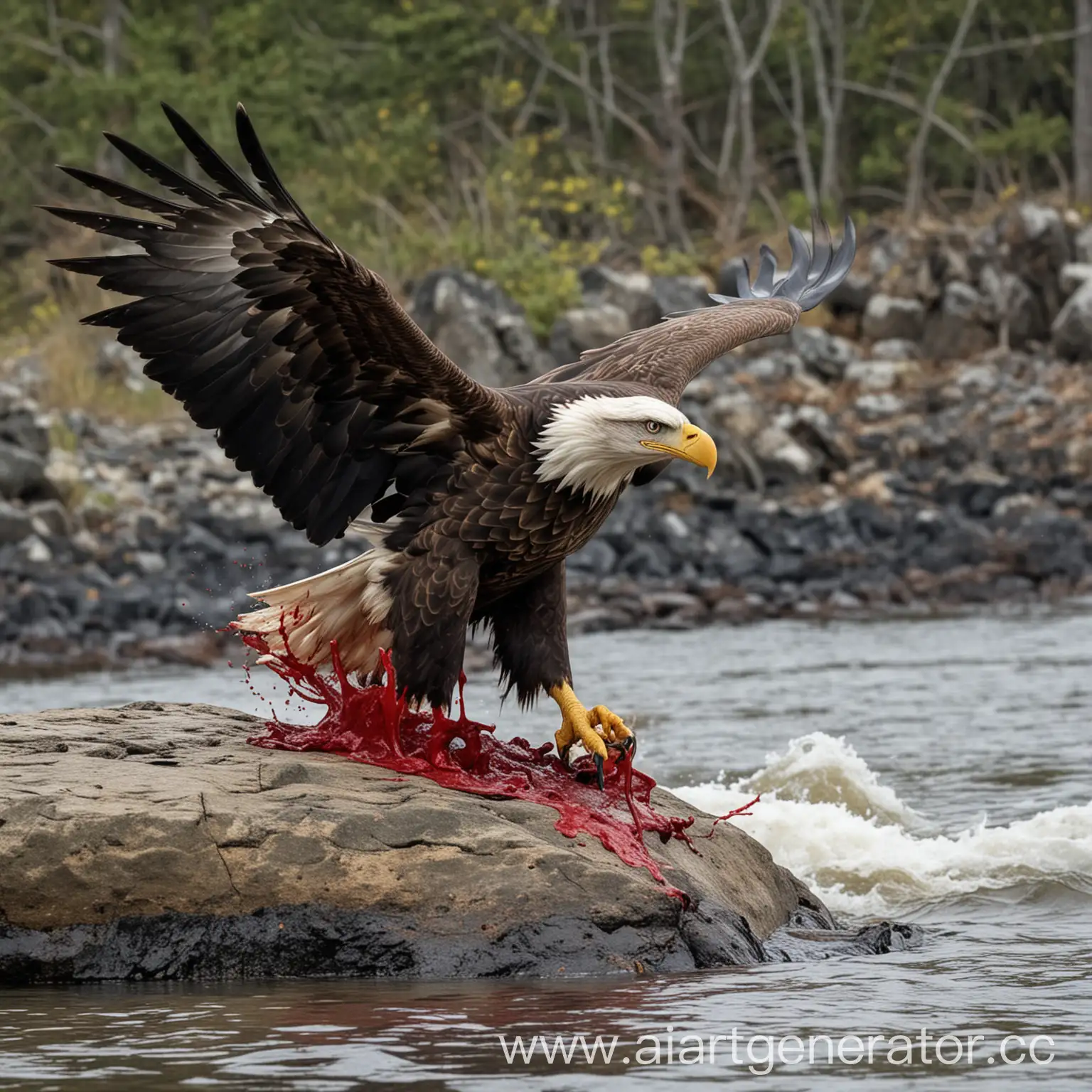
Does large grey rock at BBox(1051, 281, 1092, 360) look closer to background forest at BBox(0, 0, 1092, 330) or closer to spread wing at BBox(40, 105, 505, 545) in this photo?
background forest at BBox(0, 0, 1092, 330)

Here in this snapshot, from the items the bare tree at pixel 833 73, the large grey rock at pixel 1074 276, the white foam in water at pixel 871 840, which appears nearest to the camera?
the white foam in water at pixel 871 840

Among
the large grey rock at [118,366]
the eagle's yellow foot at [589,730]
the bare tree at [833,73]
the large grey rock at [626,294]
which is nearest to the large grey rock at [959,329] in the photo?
the large grey rock at [626,294]

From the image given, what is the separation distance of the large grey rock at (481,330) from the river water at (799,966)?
6358mm

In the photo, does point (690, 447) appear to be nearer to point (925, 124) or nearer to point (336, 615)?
point (336, 615)

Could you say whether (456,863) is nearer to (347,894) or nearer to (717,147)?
(347,894)

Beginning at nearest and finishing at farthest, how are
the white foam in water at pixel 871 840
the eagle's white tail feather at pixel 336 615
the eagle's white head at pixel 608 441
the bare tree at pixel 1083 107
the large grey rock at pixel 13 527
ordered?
the eagle's white head at pixel 608 441, the eagle's white tail feather at pixel 336 615, the white foam in water at pixel 871 840, the large grey rock at pixel 13 527, the bare tree at pixel 1083 107

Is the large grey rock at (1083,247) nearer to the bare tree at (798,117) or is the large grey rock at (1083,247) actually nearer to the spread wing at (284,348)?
the bare tree at (798,117)

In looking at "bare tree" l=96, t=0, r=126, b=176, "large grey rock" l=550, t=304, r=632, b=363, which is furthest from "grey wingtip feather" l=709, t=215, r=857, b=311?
"bare tree" l=96, t=0, r=126, b=176

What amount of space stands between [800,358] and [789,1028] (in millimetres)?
14593

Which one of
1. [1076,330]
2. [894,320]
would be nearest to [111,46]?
[894,320]

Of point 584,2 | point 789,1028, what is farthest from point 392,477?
point 584,2

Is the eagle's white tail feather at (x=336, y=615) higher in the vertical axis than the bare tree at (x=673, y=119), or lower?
lower

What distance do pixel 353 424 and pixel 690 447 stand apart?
0.93m

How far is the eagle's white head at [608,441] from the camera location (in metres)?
5.07
